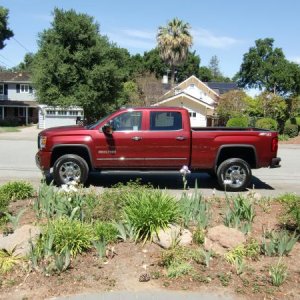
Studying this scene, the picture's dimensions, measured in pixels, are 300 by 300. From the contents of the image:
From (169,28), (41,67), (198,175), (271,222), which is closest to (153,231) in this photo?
(271,222)

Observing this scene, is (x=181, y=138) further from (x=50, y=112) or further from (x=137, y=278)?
(x=50, y=112)

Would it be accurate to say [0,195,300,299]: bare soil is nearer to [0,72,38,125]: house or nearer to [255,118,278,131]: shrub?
[255,118,278,131]: shrub

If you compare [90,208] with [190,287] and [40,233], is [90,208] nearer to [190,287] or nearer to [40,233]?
[40,233]

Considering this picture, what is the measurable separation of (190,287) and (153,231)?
3.63ft

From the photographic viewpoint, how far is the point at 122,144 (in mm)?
10320

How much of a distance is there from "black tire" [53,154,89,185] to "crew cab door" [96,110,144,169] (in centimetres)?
36

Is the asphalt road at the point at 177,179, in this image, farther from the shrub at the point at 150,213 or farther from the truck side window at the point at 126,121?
the shrub at the point at 150,213

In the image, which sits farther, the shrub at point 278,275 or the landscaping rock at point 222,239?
the landscaping rock at point 222,239

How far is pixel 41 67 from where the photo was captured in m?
35.5

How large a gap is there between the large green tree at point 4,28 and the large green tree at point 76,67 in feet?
54.0

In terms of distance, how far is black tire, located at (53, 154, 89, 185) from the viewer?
33.8 feet

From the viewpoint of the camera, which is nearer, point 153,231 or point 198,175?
point 153,231

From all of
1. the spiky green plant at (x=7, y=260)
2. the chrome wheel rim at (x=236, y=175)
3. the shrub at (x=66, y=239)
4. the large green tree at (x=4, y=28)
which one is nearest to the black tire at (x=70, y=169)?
the chrome wheel rim at (x=236, y=175)

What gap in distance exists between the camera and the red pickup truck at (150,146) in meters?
10.3
